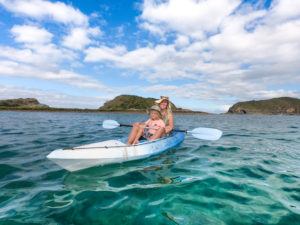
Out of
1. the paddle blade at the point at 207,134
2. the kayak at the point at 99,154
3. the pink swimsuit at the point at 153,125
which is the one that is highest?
the pink swimsuit at the point at 153,125

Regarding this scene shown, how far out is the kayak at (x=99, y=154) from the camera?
26.7 ft

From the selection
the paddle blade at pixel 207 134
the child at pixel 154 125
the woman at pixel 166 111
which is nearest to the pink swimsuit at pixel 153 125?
the child at pixel 154 125

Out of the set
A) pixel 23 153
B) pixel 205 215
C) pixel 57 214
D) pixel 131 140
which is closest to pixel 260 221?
pixel 205 215

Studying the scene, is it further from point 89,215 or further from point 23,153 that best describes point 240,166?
point 23,153

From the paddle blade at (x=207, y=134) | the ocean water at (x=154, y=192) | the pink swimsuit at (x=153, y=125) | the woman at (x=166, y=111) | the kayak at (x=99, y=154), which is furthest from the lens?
the paddle blade at (x=207, y=134)

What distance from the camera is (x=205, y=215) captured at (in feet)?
18.1

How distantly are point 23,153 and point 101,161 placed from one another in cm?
466

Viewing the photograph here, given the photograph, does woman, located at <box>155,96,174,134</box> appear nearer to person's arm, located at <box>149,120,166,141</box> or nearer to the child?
the child

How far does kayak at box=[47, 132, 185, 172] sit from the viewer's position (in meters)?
8.13

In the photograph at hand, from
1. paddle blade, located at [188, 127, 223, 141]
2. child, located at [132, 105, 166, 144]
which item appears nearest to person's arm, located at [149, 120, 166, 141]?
child, located at [132, 105, 166, 144]

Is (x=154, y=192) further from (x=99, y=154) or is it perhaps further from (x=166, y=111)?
(x=166, y=111)

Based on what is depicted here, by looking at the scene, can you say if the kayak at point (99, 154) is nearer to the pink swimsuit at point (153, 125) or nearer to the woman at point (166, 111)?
the pink swimsuit at point (153, 125)

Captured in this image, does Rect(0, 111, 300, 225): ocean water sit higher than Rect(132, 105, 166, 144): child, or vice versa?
Rect(132, 105, 166, 144): child

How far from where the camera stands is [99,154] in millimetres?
8906
